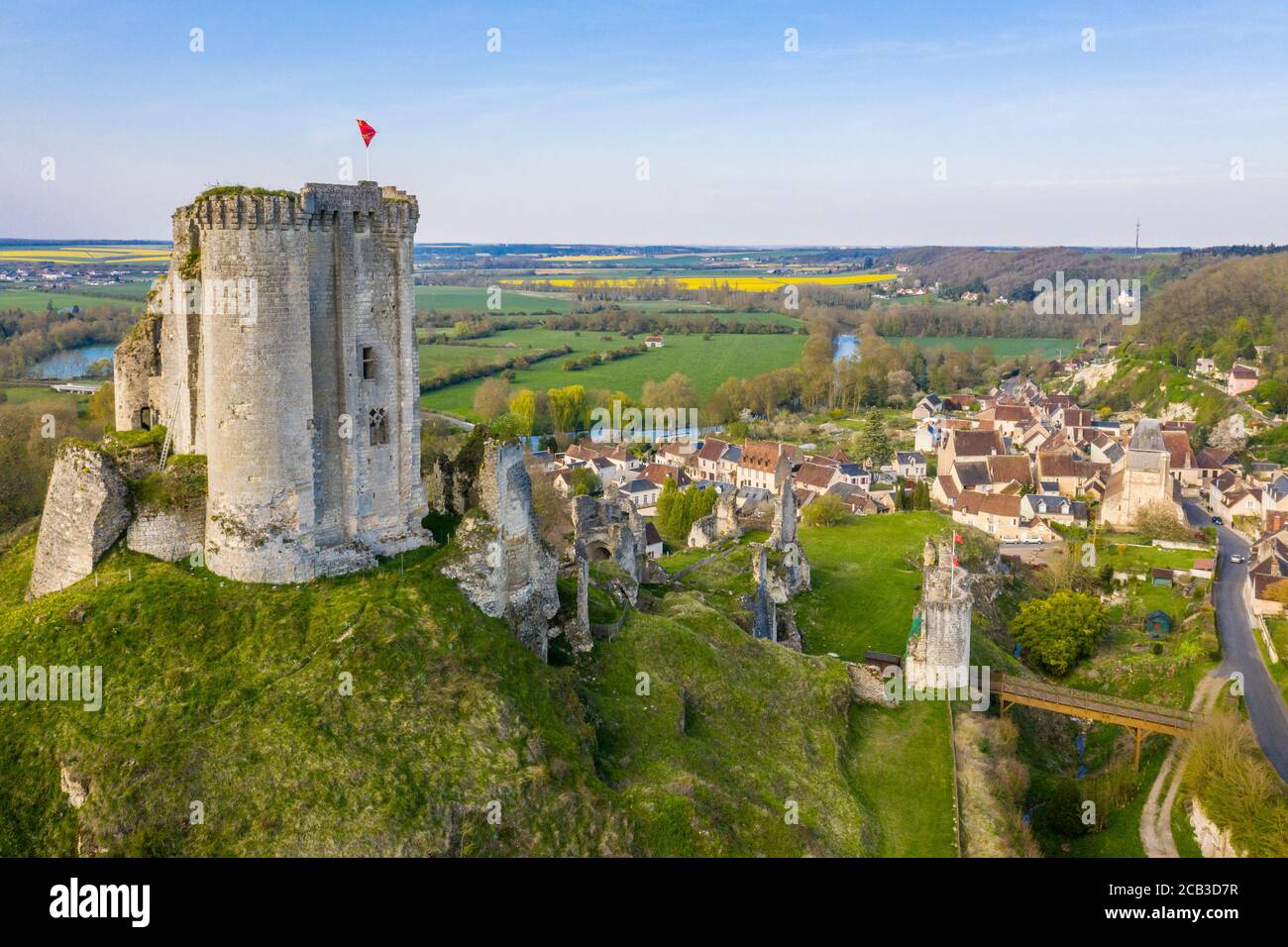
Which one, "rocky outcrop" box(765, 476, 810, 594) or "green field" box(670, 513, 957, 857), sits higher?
"rocky outcrop" box(765, 476, 810, 594)

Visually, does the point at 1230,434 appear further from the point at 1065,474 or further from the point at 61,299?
the point at 61,299

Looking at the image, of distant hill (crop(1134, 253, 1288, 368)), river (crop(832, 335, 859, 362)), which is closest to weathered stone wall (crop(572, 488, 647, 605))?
distant hill (crop(1134, 253, 1288, 368))

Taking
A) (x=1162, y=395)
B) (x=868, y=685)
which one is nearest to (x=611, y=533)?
(x=868, y=685)

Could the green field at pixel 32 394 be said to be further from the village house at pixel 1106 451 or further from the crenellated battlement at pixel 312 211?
the village house at pixel 1106 451

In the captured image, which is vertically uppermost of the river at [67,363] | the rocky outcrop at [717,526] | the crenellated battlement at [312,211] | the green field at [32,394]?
the crenellated battlement at [312,211]

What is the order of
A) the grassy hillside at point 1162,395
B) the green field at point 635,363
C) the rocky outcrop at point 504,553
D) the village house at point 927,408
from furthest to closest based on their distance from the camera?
the village house at point 927,408
the green field at point 635,363
the grassy hillside at point 1162,395
the rocky outcrop at point 504,553

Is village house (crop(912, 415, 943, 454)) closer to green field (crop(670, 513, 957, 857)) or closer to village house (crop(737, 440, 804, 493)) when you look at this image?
village house (crop(737, 440, 804, 493))

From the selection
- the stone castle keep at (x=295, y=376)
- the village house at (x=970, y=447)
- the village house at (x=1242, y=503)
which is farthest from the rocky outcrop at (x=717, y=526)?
the village house at (x=1242, y=503)
